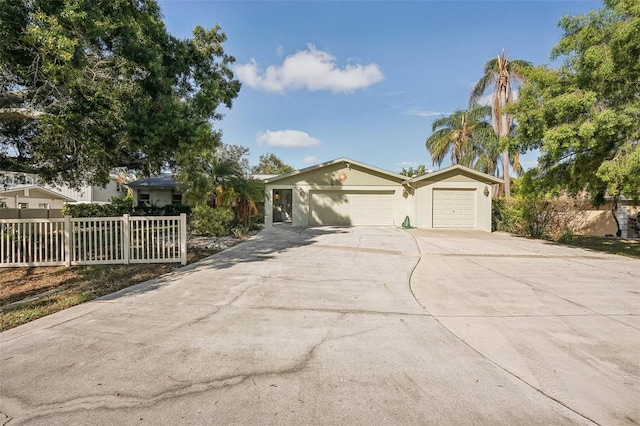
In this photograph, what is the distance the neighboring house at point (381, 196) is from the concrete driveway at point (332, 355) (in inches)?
439

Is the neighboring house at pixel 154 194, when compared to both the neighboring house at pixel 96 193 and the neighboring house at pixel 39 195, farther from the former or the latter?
the neighboring house at pixel 96 193

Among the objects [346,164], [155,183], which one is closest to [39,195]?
[155,183]

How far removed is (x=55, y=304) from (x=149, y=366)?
3.08m

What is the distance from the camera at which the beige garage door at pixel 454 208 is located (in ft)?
56.4

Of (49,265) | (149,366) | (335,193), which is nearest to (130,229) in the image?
(49,265)

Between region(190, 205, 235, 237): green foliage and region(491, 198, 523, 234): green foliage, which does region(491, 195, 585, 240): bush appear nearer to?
region(491, 198, 523, 234): green foliage

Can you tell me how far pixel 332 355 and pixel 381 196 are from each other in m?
15.6

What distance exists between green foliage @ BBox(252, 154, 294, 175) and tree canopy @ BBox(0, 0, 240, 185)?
34.8 m

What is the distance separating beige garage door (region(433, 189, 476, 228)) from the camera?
1719 cm

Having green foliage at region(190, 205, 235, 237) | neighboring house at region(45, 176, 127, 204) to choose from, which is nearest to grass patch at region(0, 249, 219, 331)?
green foliage at region(190, 205, 235, 237)

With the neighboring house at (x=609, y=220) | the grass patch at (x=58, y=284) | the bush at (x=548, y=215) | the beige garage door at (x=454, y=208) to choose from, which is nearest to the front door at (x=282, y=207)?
the beige garage door at (x=454, y=208)

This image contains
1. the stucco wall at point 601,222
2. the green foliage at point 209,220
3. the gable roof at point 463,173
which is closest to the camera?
the green foliage at point 209,220

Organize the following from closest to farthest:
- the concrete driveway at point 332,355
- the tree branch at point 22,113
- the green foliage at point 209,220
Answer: the concrete driveway at point 332,355 → the tree branch at point 22,113 → the green foliage at point 209,220

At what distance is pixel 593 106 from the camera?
939cm
